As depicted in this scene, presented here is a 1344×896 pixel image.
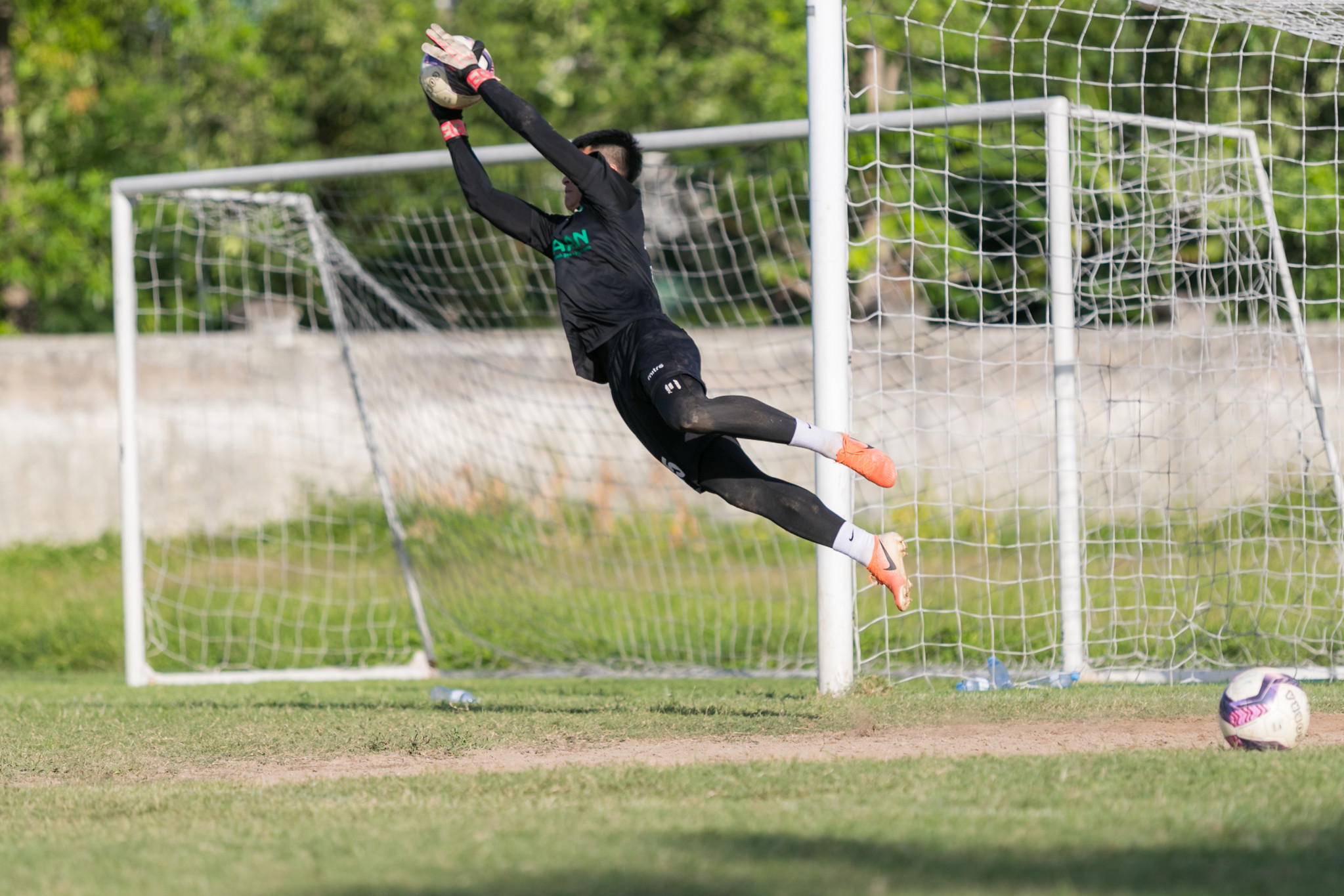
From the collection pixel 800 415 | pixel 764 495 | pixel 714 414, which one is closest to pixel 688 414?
pixel 714 414

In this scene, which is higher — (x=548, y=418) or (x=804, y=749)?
(x=548, y=418)

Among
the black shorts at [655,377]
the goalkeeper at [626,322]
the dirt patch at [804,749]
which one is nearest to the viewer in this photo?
the dirt patch at [804,749]

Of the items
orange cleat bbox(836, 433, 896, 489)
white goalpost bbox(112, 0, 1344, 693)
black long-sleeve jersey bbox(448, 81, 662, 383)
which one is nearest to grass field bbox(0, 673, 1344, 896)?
orange cleat bbox(836, 433, 896, 489)

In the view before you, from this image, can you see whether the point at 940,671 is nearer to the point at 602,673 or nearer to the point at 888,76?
the point at 602,673

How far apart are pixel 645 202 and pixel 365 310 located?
4244 millimetres

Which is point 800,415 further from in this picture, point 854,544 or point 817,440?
point 817,440

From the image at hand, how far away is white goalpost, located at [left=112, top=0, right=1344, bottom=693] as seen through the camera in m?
7.82

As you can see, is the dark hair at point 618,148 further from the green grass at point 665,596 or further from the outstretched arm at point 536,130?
the green grass at point 665,596

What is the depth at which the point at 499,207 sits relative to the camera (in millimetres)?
5844

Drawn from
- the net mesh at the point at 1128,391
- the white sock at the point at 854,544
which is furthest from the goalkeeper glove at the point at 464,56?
the white sock at the point at 854,544

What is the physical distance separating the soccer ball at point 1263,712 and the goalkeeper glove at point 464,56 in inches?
147

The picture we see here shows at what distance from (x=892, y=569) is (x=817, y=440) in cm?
67

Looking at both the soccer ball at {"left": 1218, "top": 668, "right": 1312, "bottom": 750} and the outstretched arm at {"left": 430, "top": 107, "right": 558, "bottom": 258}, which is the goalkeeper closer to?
the outstretched arm at {"left": 430, "top": 107, "right": 558, "bottom": 258}

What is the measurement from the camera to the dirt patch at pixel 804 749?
4926mm
